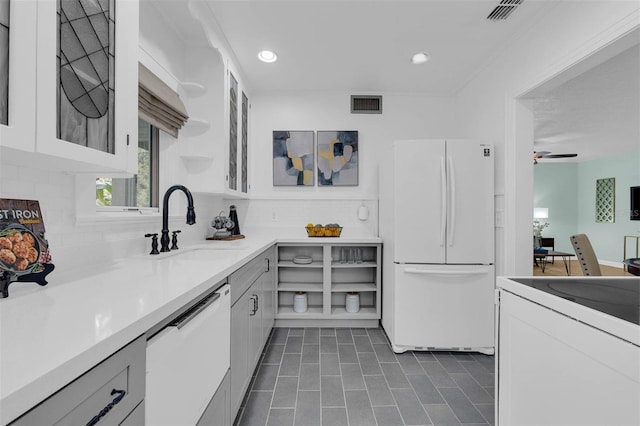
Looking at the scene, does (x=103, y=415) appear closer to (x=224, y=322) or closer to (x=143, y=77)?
(x=224, y=322)

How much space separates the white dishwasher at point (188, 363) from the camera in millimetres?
799

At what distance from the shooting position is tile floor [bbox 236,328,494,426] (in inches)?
67.8

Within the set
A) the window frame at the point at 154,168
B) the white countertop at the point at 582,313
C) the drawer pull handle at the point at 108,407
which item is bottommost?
the drawer pull handle at the point at 108,407

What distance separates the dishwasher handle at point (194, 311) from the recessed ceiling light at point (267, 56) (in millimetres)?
2257

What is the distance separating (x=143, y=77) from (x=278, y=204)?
6.35 feet

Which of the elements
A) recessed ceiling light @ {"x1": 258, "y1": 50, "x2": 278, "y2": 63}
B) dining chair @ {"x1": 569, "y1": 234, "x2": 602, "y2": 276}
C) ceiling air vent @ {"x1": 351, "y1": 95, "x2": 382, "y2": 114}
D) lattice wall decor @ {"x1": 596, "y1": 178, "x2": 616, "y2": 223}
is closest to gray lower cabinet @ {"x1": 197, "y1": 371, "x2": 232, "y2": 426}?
recessed ceiling light @ {"x1": 258, "y1": 50, "x2": 278, "y2": 63}

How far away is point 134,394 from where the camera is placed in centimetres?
71

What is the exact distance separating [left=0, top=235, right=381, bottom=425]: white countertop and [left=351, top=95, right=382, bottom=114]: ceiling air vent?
8.95 ft

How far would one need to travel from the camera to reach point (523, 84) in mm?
2211

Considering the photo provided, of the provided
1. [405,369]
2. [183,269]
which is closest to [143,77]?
[183,269]

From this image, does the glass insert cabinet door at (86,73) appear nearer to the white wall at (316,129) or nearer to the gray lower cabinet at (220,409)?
the gray lower cabinet at (220,409)

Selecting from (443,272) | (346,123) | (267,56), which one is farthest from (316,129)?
(443,272)

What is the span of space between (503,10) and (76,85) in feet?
8.36

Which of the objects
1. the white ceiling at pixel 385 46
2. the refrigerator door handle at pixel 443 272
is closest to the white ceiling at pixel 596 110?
the white ceiling at pixel 385 46
